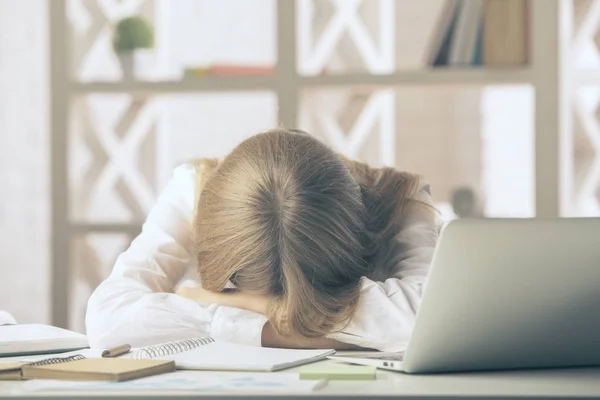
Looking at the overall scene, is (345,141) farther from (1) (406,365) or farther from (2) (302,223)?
(1) (406,365)

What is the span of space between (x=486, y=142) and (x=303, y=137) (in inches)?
90.6

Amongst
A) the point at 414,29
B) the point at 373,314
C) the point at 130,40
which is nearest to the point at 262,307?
the point at 373,314

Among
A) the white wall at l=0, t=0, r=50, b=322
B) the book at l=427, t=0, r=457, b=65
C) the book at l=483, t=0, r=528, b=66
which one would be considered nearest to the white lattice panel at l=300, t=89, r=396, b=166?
the book at l=427, t=0, r=457, b=65

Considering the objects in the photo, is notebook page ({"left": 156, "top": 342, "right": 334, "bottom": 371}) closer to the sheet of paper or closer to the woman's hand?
the sheet of paper

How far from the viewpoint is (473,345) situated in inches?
34.9

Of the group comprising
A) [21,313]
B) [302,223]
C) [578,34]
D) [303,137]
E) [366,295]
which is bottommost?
[21,313]

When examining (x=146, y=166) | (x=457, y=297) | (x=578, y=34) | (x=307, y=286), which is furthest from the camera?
(x=146, y=166)

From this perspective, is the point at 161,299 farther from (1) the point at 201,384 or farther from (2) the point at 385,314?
(1) the point at 201,384

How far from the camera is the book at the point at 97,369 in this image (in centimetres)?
85

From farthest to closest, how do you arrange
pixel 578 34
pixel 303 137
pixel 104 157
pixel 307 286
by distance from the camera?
1. pixel 104 157
2. pixel 578 34
3. pixel 303 137
4. pixel 307 286

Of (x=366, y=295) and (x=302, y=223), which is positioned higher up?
(x=302, y=223)

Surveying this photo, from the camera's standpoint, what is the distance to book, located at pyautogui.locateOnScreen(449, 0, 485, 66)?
2.76 meters

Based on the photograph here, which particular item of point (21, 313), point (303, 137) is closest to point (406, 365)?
point (303, 137)

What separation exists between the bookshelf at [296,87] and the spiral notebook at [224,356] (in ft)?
5.67
